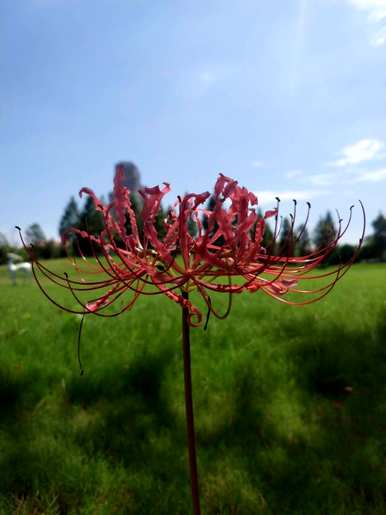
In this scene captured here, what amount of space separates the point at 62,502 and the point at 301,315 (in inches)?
139

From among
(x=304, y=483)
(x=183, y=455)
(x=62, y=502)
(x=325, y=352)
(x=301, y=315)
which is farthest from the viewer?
(x=301, y=315)

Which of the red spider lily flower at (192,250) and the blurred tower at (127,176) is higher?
the blurred tower at (127,176)

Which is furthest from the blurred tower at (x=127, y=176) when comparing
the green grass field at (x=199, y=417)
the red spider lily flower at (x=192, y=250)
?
the green grass field at (x=199, y=417)

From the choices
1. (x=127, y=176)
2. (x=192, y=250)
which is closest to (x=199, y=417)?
(x=127, y=176)

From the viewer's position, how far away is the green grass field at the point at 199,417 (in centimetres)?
232

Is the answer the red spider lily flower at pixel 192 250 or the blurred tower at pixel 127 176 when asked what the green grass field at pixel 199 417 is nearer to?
the blurred tower at pixel 127 176

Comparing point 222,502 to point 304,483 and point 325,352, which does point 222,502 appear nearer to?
point 304,483

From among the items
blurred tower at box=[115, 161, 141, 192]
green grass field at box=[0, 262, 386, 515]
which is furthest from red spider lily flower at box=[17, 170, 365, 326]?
green grass field at box=[0, 262, 386, 515]

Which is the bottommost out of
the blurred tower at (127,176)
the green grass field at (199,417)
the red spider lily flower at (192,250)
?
the green grass field at (199,417)

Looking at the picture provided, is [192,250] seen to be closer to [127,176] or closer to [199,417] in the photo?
[127,176]

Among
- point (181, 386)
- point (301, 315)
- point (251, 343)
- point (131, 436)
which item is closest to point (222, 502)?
point (131, 436)

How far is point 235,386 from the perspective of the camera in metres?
3.46

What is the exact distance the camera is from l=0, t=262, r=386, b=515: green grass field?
7.60 ft

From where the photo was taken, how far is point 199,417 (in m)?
3.12
